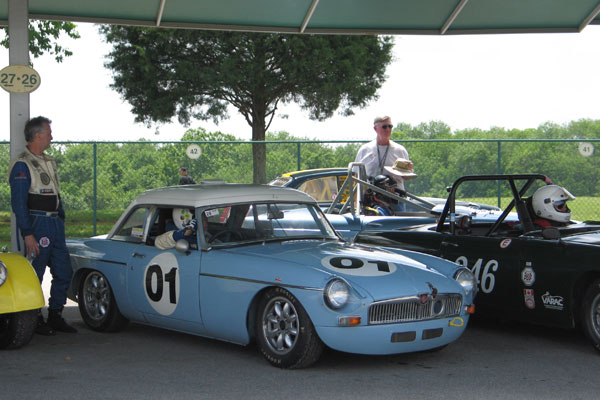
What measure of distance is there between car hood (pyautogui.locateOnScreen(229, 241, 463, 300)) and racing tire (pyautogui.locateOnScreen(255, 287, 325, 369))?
0.79ft

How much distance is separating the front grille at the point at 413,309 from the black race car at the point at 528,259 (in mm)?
937

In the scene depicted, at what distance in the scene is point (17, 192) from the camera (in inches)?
282

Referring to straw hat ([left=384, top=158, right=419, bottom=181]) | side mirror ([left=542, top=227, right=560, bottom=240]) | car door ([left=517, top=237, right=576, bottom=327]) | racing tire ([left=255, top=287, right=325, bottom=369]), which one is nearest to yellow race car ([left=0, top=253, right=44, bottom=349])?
racing tire ([left=255, top=287, right=325, bottom=369])

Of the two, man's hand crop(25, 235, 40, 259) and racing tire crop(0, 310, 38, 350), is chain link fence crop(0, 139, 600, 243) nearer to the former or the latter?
man's hand crop(25, 235, 40, 259)

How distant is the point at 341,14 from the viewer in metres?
10.9

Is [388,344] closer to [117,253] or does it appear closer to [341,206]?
[117,253]

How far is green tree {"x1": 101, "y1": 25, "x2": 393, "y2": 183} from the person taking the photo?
27.0m

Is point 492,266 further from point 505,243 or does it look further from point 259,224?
point 259,224

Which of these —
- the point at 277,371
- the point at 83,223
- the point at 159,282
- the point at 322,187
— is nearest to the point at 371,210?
the point at 159,282

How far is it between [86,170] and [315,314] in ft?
45.9

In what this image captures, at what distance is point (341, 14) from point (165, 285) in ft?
18.0

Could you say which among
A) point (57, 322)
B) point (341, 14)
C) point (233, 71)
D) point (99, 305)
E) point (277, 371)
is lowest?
point (277, 371)

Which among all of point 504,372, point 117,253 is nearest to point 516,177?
point 504,372

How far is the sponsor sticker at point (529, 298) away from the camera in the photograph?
678 centimetres
